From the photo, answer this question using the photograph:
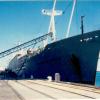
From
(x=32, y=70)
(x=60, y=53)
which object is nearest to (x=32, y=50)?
(x=32, y=70)

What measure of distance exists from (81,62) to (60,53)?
24.5 feet

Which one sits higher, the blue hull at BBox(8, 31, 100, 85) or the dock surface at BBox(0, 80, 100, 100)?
the blue hull at BBox(8, 31, 100, 85)

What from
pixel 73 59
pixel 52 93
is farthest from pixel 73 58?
pixel 52 93

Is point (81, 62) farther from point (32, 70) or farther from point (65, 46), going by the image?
point (32, 70)

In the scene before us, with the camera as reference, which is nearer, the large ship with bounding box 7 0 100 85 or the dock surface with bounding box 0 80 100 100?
the dock surface with bounding box 0 80 100 100

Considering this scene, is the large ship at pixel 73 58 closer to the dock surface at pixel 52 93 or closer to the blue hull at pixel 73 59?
the blue hull at pixel 73 59

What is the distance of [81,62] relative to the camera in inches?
1523

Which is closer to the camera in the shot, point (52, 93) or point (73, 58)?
point (52, 93)

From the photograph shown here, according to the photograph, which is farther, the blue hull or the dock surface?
the blue hull

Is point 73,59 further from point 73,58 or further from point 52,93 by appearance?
point 52,93

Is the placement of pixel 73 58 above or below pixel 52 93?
above

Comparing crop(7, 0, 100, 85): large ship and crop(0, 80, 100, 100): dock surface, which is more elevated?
crop(7, 0, 100, 85): large ship

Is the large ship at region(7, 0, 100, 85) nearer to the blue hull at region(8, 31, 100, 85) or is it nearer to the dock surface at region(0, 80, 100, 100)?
the blue hull at region(8, 31, 100, 85)

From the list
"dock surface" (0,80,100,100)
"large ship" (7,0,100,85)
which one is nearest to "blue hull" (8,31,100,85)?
"large ship" (7,0,100,85)
